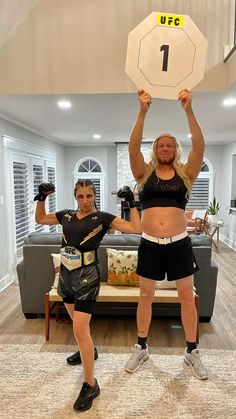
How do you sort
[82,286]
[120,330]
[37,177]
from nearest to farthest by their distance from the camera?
[82,286], [120,330], [37,177]

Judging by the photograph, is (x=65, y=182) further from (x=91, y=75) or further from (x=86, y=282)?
(x=86, y=282)

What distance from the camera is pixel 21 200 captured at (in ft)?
14.8

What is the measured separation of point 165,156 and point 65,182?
6123 millimetres

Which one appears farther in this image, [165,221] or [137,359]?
[137,359]

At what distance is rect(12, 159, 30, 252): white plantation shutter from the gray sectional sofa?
1562 millimetres

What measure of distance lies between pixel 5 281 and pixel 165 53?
358 centimetres

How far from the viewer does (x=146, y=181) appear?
5.93ft

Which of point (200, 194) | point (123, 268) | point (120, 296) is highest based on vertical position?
point (200, 194)

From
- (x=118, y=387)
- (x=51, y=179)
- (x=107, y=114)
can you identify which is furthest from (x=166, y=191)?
(x=51, y=179)

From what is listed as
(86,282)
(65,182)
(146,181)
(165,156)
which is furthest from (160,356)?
(65,182)

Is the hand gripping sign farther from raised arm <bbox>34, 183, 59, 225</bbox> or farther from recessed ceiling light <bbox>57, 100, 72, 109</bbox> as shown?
recessed ceiling light <bbox>57, 100, 72, 109</bbox>

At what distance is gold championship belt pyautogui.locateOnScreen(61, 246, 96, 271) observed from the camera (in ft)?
5.71

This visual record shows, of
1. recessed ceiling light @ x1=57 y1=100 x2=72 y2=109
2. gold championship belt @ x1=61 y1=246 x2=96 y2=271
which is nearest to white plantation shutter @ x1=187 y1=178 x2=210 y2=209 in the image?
recessed ceiling light @ x1=57 y1=100 x2=72 y2=109

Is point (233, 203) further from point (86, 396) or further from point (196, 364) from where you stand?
point (86, 396)
